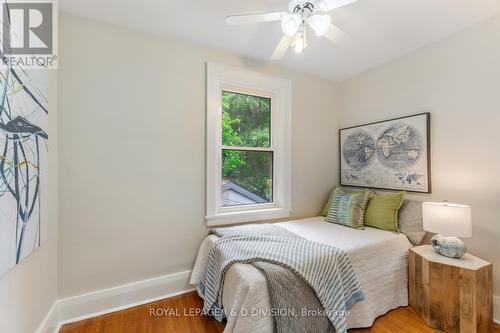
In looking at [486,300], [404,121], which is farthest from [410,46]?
[486,300]

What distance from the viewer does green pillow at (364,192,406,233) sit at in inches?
85.2

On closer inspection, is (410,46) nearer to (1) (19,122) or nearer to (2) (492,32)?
(2) (492,32)

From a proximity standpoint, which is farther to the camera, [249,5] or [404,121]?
[404,121]

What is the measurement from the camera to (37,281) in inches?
53.4

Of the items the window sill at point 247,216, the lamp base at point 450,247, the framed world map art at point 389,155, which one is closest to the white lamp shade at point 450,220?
the lamp base at point 450,247

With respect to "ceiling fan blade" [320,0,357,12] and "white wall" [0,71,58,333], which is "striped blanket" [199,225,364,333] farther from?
"ceiling fan blade" [320,0,357,12]

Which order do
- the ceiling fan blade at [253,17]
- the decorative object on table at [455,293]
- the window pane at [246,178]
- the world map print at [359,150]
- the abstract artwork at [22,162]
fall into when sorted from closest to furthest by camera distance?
the abstract artwork at [22,162] → the ceiling fan blade at [253,17] → the decorative object on table at [455,293] → the window pane at [246,178] → the world map print at [359,150]

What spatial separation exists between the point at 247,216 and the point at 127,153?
131 cm

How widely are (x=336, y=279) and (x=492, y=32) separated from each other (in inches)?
89.9

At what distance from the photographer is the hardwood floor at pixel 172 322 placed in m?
1.63

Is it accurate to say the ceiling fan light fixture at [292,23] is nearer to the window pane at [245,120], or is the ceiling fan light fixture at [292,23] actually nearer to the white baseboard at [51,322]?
the window pane at [245,120]

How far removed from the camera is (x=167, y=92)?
6.69ft

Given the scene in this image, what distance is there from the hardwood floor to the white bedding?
8 cm

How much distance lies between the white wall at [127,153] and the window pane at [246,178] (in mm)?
324
